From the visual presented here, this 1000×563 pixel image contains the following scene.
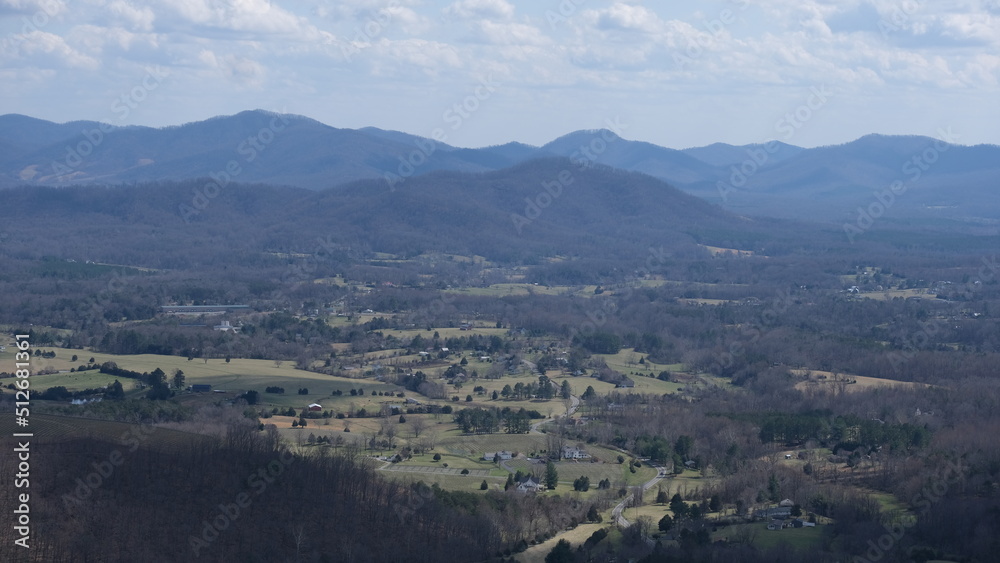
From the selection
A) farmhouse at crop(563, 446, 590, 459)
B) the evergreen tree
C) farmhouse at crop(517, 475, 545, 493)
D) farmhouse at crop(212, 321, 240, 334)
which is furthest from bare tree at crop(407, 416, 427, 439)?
farmhouse at crop(212, 321, 240, 334)

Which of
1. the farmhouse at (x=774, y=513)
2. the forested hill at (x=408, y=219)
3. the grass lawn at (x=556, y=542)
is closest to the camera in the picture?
the grass lawn at (x=556, y=542)

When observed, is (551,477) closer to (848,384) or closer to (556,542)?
(556,542)

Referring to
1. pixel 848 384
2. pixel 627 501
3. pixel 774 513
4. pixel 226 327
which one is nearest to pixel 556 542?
pixel 627 501

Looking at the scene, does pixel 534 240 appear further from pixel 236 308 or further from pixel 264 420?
pixel 264 420

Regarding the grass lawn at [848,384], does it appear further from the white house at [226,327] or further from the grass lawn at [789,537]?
the white house at [226,327]

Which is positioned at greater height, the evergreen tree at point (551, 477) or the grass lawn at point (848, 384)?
the grass lawn at point (848, 384)

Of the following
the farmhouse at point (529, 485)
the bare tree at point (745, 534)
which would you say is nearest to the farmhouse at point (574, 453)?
the farmhouse at point (529, 485)

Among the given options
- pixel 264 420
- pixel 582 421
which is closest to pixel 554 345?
pixel 582 421
